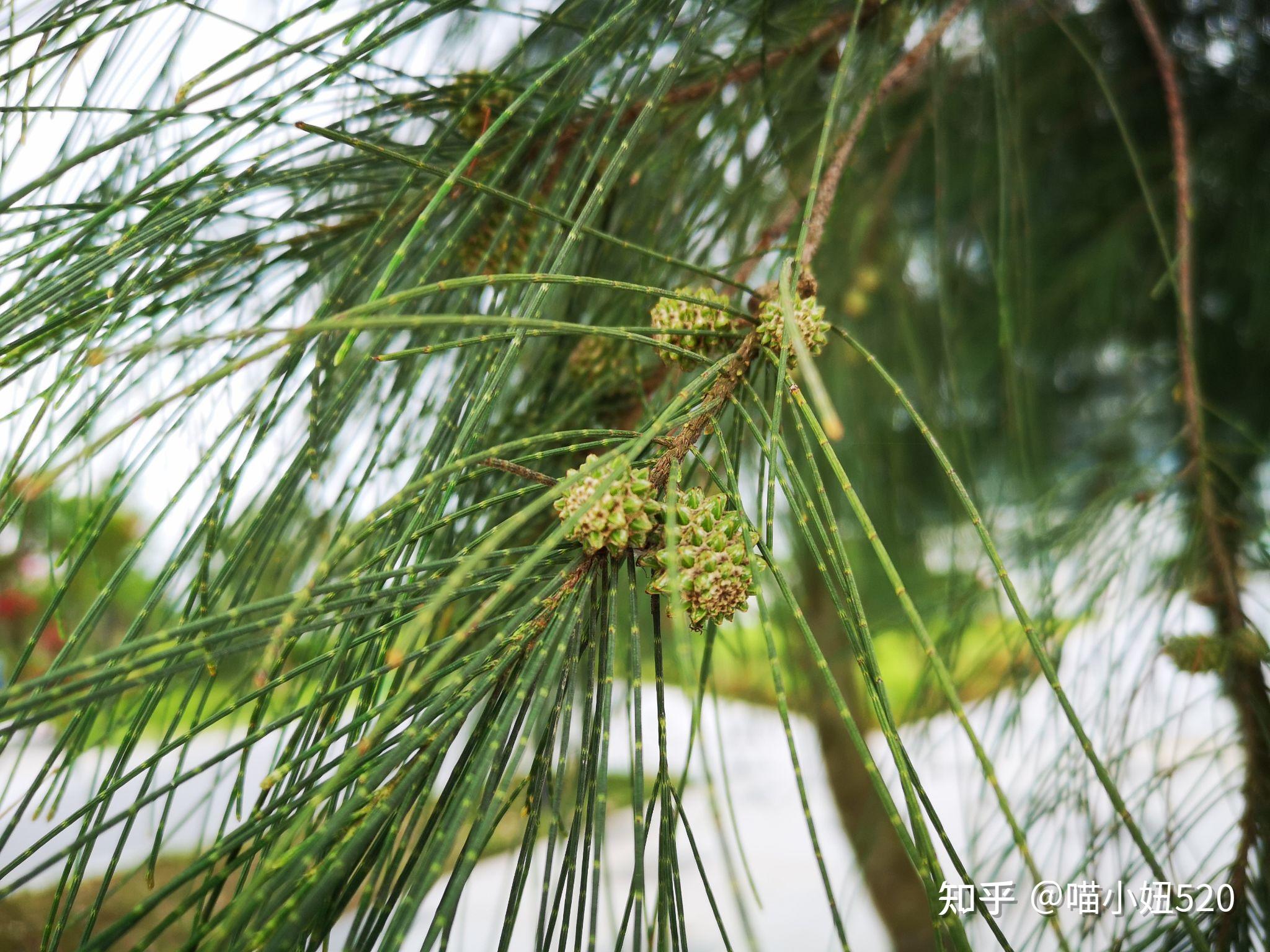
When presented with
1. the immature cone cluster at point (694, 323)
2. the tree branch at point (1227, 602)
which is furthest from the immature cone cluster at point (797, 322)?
the tree branch at point (1227, 602)

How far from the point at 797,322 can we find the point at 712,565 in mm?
100

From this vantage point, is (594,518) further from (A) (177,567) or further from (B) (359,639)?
(A) (177,567)

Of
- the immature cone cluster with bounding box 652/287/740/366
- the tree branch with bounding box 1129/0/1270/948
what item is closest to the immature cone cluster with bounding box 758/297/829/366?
the immature cone cluster with bounding box 652/287/740/366

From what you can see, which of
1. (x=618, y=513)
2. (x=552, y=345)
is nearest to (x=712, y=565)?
(x=618, y=513)

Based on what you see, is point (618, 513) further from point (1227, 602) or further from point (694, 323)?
point (1227, 602)

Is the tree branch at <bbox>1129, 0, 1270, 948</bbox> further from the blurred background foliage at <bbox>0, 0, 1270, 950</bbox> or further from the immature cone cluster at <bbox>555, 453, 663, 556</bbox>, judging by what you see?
the immature cone cluster at <bbox>555, 453, 663, 556</bbox>

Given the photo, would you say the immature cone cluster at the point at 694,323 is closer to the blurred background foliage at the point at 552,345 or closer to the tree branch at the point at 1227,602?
the blurred background foliage at the point at 552,345

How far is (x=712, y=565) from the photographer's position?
26cm

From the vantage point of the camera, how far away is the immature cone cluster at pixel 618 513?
0.25 metres

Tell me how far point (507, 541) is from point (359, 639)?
15cm

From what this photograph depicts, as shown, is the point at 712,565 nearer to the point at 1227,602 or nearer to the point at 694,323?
the point at 694,323

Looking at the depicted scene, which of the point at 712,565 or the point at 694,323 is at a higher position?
the point at 694,323

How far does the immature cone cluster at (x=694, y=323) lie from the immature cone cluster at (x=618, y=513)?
8 cm

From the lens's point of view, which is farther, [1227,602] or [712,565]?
[1227,602]
